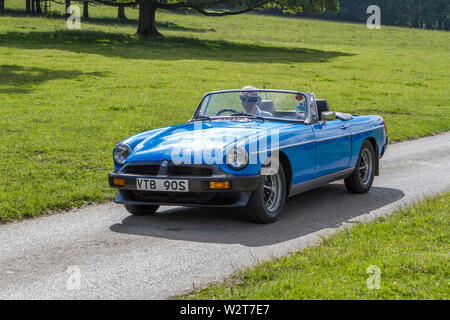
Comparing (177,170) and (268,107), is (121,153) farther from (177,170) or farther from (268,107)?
(268,107)

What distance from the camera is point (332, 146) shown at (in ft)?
27.7

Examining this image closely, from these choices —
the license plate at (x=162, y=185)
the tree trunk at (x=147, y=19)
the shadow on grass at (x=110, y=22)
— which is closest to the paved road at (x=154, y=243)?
the license plate at (x=162, y=185)

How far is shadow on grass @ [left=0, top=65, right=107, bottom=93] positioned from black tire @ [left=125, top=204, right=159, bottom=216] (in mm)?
14127

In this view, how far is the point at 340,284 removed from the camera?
5.01 m

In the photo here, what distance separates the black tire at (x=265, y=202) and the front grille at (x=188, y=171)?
0.54 metres

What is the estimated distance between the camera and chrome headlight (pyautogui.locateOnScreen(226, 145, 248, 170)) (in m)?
7.01

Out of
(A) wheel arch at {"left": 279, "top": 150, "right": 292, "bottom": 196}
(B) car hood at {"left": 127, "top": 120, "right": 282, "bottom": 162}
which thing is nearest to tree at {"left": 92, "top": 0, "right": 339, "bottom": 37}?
(B) car hood at {"left": 127, "top": 120, "right": 282, "bottom": 162}

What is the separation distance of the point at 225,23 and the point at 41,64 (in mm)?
47656

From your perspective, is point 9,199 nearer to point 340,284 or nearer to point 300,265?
point 300,265

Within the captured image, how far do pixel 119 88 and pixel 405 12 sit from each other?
320ft

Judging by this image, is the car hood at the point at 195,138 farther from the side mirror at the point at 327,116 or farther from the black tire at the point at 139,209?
the side mirror at the point at 327,116

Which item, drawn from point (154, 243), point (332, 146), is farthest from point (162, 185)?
point (332, 146)

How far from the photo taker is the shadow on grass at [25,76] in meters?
21.5

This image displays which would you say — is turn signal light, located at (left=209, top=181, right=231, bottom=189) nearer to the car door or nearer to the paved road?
the paved road
